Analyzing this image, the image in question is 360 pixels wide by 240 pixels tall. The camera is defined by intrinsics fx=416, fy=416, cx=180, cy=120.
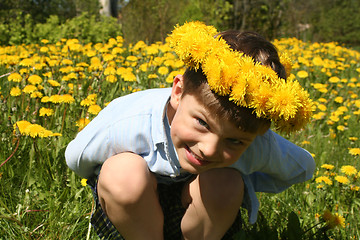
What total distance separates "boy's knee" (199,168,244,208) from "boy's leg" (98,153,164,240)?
0.59ft

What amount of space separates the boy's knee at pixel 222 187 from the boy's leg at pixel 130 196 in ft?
0.59

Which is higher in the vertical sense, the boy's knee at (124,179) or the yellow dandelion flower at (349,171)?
the boy's knee at (124,179)

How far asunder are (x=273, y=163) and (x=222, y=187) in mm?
221

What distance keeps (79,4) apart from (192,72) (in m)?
7.60

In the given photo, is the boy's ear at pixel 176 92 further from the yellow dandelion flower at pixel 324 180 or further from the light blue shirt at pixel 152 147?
the yellow dandelion flower at pixel 324 180

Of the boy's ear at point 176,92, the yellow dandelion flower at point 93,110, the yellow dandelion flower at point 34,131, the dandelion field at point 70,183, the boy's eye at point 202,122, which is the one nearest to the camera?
the boy's eye at point 202,122

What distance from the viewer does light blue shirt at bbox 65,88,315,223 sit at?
1428 mm

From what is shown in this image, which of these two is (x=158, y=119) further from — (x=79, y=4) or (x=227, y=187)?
(x=79, y=4)

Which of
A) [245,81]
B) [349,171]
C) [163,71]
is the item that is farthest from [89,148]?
[163,71]

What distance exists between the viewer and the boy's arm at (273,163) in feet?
4.75

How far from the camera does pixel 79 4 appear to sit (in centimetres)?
829

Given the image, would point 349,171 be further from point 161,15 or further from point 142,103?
point 161,15

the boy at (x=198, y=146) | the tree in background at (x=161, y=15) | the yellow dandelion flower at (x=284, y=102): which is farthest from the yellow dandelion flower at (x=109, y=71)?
the tree in background at (x=161, y=15)

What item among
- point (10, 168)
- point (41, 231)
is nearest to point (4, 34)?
point (10, 168)
